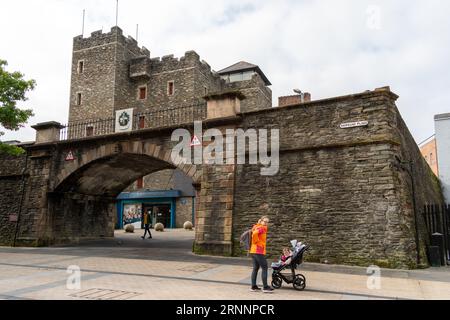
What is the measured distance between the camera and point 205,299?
612 centimetres

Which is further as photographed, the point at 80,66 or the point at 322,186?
the point at 80,66

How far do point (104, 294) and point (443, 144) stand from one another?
2394cm

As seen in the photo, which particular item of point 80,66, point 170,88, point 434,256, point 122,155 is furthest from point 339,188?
point 80,66

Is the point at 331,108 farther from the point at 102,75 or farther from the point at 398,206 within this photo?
the point at 102,75

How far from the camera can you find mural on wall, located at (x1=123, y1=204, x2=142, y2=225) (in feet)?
118

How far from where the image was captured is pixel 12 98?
15180mm

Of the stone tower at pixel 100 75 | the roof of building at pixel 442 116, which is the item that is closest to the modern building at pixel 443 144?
the roof of building at pixel 442 116

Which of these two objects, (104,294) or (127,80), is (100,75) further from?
(104,294)

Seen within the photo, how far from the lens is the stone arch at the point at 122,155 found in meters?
13.8

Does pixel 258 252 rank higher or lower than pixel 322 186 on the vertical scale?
lower

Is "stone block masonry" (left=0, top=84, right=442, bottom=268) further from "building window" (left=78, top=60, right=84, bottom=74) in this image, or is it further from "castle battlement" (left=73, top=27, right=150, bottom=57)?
"building window" (left=78, top=60, right=84, bottom=74)

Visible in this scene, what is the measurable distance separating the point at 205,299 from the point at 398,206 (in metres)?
6.60
